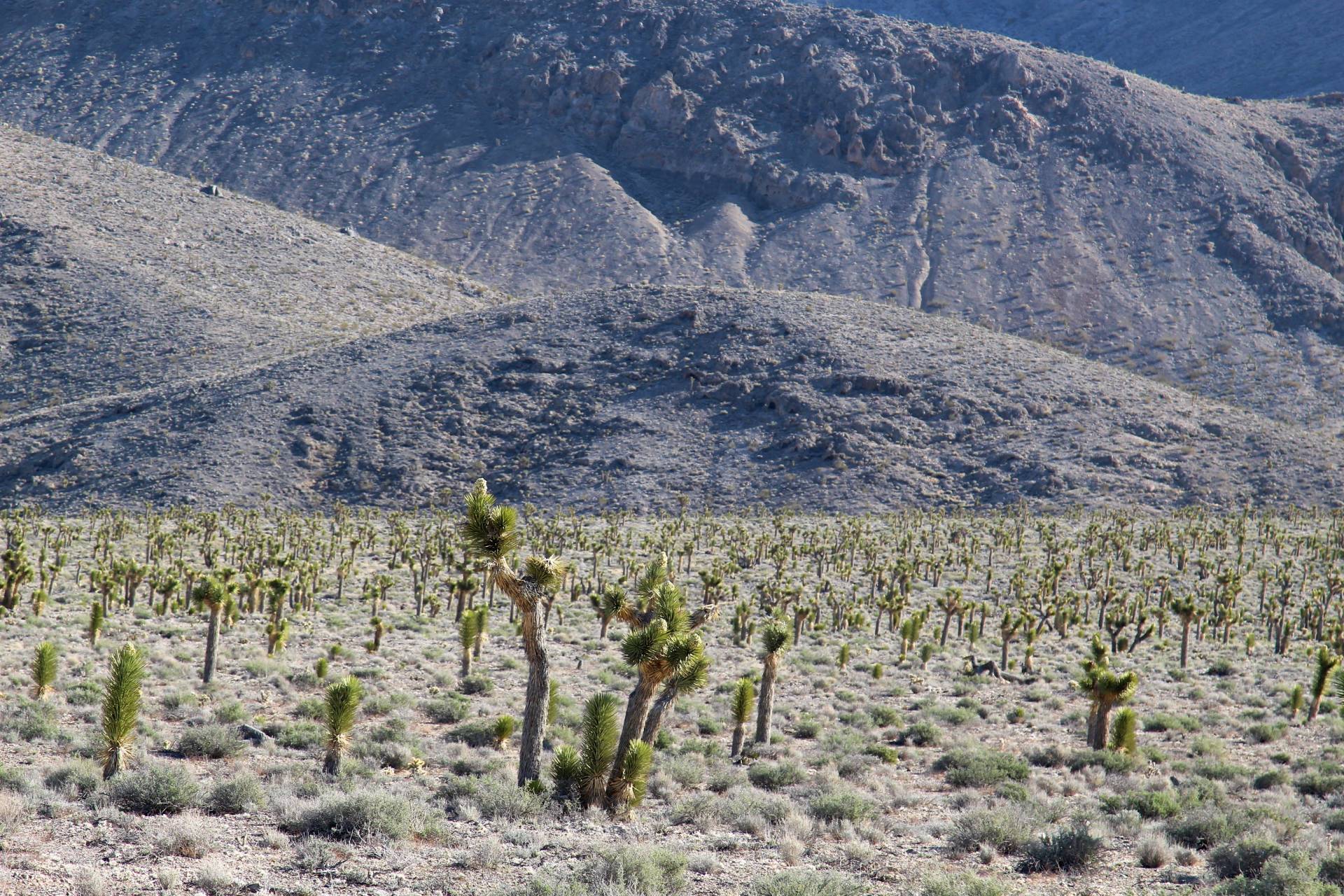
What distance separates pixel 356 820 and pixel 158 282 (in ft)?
280

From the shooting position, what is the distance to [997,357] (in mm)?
85500

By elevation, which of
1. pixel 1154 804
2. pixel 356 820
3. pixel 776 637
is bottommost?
pixel 356 820

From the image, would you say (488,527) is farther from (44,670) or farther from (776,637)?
(44,670)

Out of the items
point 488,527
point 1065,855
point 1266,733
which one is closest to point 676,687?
point 488,527

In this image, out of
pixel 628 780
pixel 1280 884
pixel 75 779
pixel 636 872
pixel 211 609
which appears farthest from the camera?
pixel 211 609

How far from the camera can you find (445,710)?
864 inches

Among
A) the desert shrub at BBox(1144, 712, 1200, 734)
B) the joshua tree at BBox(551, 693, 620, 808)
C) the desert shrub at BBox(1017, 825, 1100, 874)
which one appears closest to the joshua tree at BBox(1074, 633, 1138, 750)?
the desert shrub at BBox(1144, 712, 1200, 734)

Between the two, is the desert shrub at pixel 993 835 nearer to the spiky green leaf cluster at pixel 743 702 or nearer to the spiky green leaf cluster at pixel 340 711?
the spiky green leaf cluster at pixel 743 702

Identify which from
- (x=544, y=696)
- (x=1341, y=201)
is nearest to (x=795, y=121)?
(x=1341, y=201)

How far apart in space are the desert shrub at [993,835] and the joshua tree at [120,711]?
10.9 m

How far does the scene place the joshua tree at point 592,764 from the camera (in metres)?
14.4

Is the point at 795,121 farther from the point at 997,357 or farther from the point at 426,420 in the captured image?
the point at 426,420

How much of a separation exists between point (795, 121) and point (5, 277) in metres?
97.7

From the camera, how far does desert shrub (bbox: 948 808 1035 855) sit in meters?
13.7
